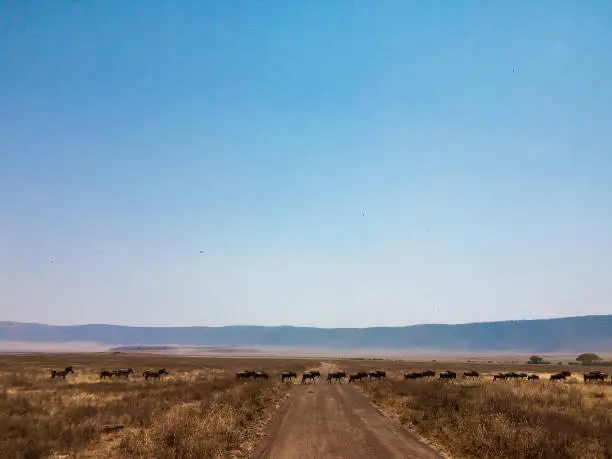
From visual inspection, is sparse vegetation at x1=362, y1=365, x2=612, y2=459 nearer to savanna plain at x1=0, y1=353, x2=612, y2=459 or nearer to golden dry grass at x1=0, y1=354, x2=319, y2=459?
savanna plain at x1=0, y1=353, x2=612, y2=459

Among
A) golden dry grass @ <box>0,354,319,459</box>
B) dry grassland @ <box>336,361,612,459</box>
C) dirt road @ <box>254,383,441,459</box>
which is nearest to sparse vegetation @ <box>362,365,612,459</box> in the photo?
dry grassland @ <box>336,361,612,459</box>

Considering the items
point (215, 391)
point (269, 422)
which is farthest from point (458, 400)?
point (215, 391)

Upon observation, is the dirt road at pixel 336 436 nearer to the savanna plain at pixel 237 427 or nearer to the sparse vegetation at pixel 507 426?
the savanna plain at pixel 237 427

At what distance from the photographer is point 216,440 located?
1573 cm

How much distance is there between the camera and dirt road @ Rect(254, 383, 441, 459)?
15.0m

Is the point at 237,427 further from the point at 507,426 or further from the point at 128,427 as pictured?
the point at 507,426

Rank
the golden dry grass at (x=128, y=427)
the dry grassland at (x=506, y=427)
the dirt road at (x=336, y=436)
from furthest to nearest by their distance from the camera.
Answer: the dirt road at (x=336, y=436), the golden dry grass at (x=128, y=427), the dry grassland at (x=506, y=427)

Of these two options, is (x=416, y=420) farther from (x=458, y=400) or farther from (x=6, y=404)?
(x=6, y=404)

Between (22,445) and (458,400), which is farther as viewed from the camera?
(458,400)

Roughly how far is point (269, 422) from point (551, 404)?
15721 mm

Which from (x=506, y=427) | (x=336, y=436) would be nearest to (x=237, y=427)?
(x=336, y=436)

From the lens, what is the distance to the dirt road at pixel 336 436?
49.1ft

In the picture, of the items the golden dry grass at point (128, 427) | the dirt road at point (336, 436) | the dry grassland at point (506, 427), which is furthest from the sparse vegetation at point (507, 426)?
the golden dry grass at point (128, 427)

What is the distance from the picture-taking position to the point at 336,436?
18.0 m
